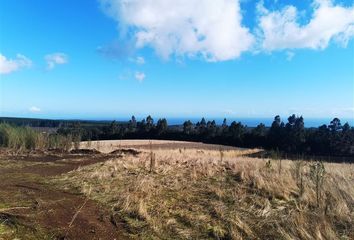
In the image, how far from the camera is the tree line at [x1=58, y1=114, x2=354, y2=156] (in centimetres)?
4028

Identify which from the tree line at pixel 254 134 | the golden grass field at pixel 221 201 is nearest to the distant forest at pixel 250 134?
the tree line at pixel 254 134

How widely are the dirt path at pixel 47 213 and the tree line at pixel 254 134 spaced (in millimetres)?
22372

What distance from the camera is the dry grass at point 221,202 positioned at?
20.3 feet

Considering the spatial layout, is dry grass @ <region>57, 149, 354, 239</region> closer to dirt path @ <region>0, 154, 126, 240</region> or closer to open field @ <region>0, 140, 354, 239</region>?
open field @ <region>0, 140, 354, 239</region>

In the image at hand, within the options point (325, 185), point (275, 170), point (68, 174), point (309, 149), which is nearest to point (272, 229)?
point (325, 185)

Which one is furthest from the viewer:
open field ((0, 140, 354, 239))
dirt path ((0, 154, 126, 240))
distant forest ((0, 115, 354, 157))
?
distant forest ((0, 115, 354, 157))

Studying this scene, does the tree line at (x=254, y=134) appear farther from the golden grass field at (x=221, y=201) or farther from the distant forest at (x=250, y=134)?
the golden grass field at (x=221, y=201)

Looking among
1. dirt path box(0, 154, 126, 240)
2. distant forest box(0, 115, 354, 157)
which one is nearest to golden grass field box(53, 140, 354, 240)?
dirt path box(0, 154, 126, 240)

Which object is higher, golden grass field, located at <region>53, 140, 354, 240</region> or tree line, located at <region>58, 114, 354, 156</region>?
tree line, located at <region>58, 114, 354, 156</region>

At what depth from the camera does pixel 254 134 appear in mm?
49844

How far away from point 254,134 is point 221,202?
1682 inches

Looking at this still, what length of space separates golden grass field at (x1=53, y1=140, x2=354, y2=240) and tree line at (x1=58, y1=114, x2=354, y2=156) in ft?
72.1

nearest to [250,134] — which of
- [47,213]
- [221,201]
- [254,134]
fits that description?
[254,134]

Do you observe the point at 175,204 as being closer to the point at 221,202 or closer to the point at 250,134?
the point at 221,202
